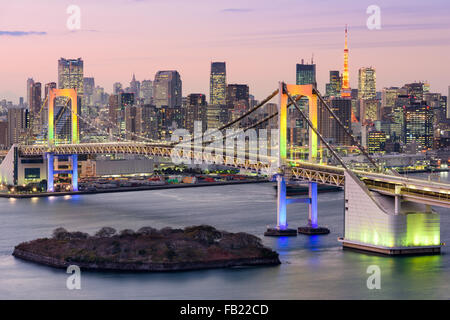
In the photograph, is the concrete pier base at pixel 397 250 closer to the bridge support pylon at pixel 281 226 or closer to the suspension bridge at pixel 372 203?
the suspension bridge at pixel 372 203

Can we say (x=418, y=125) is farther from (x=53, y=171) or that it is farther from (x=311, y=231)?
(x=311, y=231)

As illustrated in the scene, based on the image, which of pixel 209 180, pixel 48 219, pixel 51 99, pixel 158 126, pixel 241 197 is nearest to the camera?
pixel 48 219

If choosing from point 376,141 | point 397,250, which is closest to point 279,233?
point 397,250

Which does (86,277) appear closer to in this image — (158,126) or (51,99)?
(51,99)

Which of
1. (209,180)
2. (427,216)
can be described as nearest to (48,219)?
(427,216)

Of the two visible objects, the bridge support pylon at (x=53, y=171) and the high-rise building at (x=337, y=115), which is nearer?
the bridge support pylon at (x=53, y=171)

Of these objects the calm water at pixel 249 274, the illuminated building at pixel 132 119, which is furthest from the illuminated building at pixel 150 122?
the calm water at pixel 249 274
